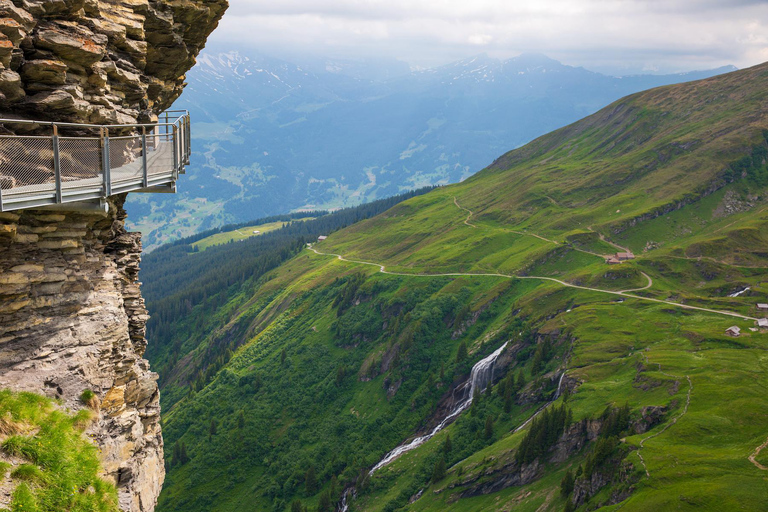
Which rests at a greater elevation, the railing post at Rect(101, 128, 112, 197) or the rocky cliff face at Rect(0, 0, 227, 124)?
the rocky cliff face at Rect(0, 0, 227, 124)

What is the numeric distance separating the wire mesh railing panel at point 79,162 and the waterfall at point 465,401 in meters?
127

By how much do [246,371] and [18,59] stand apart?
189 metres

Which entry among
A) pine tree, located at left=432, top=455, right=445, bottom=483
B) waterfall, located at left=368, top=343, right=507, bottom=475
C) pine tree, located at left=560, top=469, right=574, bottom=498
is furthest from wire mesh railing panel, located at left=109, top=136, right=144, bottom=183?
waterfall, located at left=368, top=343, right=507, bottom=475

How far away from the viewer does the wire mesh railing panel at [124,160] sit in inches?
816

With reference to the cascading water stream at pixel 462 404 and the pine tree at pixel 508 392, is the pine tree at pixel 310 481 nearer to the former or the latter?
the cascading water stream at pixel 462 404

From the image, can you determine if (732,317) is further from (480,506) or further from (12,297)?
(12,297)

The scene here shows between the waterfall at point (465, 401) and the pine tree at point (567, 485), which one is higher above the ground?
the pine tree at point (567, 485)

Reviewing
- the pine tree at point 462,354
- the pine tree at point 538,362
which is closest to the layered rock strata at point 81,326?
the pine tree at point 538,362

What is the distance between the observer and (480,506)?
4018 inches

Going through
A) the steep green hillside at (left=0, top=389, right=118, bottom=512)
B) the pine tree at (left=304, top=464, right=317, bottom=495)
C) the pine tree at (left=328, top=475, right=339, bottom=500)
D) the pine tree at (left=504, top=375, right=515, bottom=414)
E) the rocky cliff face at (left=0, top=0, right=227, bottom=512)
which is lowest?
the pine tree at (left=304, top=464, right=317, bottom=495)

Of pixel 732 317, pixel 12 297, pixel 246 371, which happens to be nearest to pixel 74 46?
pixel 12 297

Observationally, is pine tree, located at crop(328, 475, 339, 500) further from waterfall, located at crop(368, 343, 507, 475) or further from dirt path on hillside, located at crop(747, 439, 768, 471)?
dirt path on hillside, located at crop(747, 439, 768, 471)

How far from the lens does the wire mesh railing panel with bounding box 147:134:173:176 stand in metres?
23.4

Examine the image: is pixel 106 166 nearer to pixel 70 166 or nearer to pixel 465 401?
pixel 70 166
